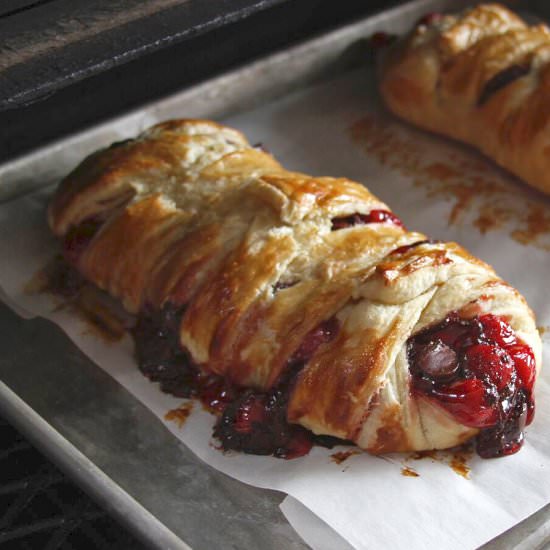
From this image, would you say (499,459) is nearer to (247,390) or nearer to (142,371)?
(247,390)

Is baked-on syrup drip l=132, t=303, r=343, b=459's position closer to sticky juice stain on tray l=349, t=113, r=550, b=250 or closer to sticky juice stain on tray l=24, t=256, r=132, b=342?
sticky juice stain on tray l=24, t=256, r=132, b=342

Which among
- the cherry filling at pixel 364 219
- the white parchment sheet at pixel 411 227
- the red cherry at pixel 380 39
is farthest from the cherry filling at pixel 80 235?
the red cherry at pixel 380 39

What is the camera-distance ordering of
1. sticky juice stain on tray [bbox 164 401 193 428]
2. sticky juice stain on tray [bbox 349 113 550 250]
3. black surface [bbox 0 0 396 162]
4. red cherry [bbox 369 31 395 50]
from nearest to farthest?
sticky juice stain on tray [bbox 164 401 193 428], sticky juice stain on tray [bbox 349 113 550 250], black surface [bbox 0 0 396 162], red cherry [bbox 369 31 395 50]

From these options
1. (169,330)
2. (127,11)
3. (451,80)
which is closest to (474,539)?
(169,330)

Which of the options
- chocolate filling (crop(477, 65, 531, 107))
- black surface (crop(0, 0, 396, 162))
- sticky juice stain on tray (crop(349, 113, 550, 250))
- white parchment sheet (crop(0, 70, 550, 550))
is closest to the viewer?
white parchment sheet (crop(0, 70, 550, 550))

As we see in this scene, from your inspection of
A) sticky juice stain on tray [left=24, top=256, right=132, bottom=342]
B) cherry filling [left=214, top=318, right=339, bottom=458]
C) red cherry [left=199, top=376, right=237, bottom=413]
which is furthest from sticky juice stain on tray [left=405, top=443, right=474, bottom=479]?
sticky juice stain on tray [left=24, top=256, right=132, bottom=342]

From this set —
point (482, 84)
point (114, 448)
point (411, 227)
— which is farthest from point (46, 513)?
point (482, 84)
